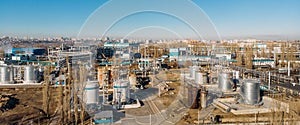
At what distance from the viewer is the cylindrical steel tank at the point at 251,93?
3.73 meters

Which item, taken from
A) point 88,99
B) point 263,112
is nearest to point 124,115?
point 88,99

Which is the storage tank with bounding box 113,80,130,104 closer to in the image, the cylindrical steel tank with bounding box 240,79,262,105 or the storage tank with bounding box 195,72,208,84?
the cylindrical steel tank with bounding box 240,79,262,105

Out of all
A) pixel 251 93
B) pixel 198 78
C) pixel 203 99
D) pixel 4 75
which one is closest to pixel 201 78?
pixel 198 78

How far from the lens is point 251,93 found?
149 inches

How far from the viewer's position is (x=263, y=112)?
10.8ft

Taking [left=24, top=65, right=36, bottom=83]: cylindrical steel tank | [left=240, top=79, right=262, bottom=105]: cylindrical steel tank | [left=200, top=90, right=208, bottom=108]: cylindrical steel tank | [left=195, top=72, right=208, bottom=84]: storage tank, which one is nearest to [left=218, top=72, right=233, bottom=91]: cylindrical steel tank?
[left=195, top=72, right=208, bottom=84]: storage tank

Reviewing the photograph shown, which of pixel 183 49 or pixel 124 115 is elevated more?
pixel 183 49

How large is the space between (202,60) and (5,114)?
840 cm

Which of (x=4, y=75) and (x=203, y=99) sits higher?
(x=4, y=75)

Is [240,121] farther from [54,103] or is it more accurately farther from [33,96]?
[33,96]

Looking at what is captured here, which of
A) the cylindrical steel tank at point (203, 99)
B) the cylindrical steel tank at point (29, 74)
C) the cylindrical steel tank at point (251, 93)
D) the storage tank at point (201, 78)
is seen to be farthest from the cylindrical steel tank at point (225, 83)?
the cylindrical steel tank at point (29, 74)

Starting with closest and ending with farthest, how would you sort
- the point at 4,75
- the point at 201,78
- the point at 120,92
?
the point at 120,92, the point at 201,78, the point at 4,75

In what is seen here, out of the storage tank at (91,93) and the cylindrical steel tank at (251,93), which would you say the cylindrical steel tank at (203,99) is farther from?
the storage tank at (91,93)

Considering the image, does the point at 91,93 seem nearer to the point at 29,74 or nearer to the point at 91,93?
the point at 91,93
